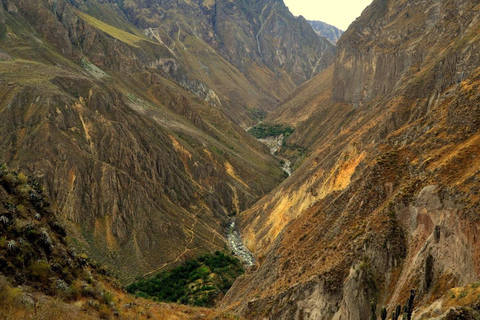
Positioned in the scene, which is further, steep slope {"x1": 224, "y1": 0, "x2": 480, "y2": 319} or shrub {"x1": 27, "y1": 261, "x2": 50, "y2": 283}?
steep slope {"x1": 224, "y1": 0, "x2": 480, "y2": 319}

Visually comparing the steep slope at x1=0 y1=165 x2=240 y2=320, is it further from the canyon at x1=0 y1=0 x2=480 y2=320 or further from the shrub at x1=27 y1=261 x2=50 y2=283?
the canyon at x1=0 y1=0 x2=480 y2=320

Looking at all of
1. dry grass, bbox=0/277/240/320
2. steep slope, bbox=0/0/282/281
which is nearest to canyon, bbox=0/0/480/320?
steep slope, bbox=0/0/282/281

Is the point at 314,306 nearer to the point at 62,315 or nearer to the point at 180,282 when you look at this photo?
the point at 62,315

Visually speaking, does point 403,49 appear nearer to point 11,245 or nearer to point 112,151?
point 112,151

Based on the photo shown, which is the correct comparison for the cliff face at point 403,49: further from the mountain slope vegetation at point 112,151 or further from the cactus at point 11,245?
the cactus at point 11,245

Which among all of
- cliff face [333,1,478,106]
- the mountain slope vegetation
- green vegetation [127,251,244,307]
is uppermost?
cliff face [333,1,478,106]
